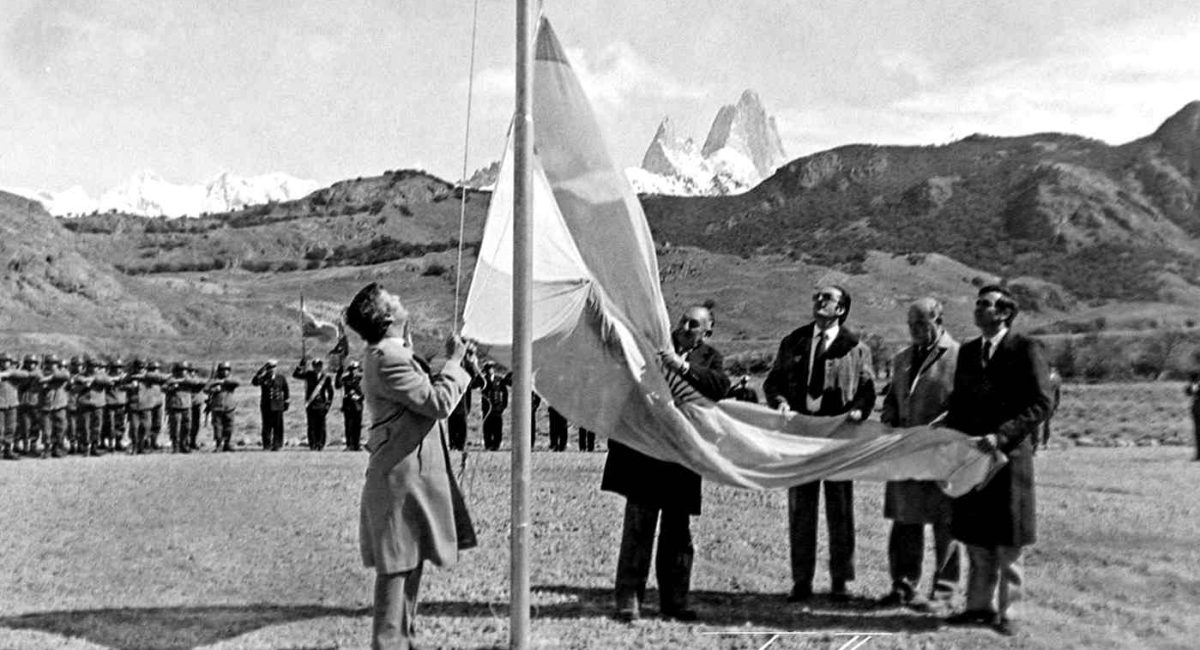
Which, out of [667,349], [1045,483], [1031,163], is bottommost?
[1045,483]

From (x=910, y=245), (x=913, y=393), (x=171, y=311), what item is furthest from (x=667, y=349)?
Answer: (x=171, y=311)

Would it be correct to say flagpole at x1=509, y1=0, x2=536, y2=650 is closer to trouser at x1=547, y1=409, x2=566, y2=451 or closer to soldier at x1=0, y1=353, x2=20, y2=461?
trouser at x1=547, y1=409, x2=566, y2=451

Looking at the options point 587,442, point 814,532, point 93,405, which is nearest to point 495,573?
point 814,532

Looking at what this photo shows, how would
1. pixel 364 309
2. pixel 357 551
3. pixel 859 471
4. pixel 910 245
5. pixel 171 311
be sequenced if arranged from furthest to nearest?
pixel 171 311
pixel 910 245
pixel 357 551
pixel 859 471
pixel 364 309

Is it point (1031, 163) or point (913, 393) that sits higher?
point (1031, 163)

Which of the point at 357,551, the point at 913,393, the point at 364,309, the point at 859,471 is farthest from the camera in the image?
the point at 357,551

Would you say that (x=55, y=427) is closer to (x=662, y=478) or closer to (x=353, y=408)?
(x=353, y=408)

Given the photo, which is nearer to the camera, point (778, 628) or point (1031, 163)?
point (778, 628)

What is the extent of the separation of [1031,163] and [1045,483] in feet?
52.0

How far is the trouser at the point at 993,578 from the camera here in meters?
5.44

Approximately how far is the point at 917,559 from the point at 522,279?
8.82 ft

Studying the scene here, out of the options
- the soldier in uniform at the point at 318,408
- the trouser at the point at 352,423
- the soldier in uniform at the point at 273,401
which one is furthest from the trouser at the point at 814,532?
the soldier in uniform at the point at 273,401

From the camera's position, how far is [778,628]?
566 cm

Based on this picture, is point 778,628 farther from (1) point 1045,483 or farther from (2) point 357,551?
(1) point 1045,483
